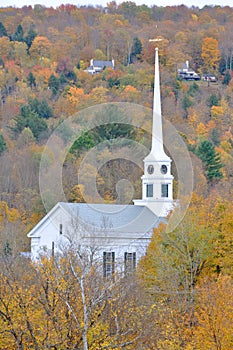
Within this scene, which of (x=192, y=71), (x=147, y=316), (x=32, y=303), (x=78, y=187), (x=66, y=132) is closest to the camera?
(x=32, y=303)

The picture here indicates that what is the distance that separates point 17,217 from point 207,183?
15.2m

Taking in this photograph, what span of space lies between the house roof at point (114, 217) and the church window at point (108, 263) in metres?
1.33

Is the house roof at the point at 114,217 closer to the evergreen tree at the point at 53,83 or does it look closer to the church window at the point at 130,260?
the church window at the point at 130,260

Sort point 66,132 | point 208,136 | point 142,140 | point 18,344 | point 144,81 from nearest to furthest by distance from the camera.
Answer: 1. point 18,344
2. point 142,140
3. point 66,132
4. point 208,136
5. point 144,81

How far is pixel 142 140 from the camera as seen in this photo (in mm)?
96500

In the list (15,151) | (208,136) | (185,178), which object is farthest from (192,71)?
(185,178)

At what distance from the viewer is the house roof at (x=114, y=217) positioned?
69000 millimetres

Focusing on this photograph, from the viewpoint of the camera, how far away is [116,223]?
6981 cm

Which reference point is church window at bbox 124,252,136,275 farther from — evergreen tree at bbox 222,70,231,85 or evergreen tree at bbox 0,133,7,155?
evergreen tree at bbox 222,70,231,85

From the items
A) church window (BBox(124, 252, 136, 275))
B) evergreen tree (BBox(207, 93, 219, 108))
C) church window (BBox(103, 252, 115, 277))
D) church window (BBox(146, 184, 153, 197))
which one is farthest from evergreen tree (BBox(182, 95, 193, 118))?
church window (BBox(103, 252, 115, 277))

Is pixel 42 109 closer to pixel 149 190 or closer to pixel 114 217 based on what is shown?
pixel 149 190

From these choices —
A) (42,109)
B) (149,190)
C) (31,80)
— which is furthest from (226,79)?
(149,190)

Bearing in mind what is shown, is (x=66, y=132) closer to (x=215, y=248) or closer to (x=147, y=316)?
(x=215, y=248)

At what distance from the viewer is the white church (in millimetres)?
67312
